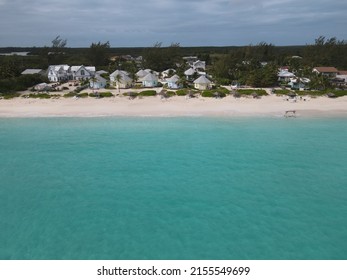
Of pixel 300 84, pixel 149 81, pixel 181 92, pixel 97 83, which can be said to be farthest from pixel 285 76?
pixel 97 83

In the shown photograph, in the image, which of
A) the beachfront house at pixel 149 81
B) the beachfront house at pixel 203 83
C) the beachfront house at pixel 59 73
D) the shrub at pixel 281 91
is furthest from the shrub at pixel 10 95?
the shrub at pixel 281 91

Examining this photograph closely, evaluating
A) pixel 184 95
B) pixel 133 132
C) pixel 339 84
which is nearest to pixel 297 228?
pixel 133 132

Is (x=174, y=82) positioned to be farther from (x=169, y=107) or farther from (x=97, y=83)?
(x=97, y=83)

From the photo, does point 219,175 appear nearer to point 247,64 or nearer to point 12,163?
point 12,163

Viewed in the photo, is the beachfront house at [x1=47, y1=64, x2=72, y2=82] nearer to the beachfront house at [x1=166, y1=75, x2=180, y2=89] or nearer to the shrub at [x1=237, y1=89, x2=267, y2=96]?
the beachfront house at [x1=166, y1=75, x2=180, y2=89]

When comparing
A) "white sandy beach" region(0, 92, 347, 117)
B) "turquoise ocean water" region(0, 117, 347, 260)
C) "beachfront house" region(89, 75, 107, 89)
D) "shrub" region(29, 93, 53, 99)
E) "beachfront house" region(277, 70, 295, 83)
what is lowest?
"turquoise ocean water" region(0, 117, 347, 260)

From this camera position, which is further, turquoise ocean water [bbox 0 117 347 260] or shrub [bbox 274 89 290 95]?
shrub [bbox 274 89 290 95]

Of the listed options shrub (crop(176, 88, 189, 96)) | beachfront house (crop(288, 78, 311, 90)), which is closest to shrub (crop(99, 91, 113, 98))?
shrub (crop(176, 88, 189, 96))

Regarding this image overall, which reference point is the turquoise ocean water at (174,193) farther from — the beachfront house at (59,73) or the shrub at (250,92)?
the beachfront house at (59,73)
